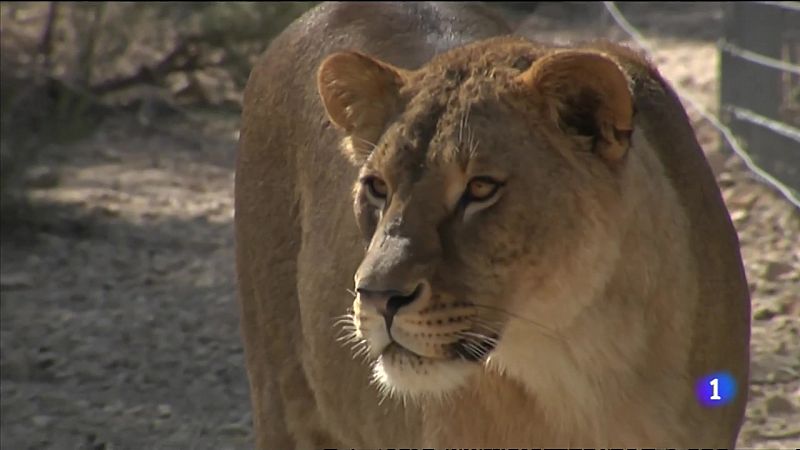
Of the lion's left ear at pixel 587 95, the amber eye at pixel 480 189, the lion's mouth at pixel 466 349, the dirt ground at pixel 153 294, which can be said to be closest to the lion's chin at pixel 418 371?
the lion's mouth at pixel 466 349

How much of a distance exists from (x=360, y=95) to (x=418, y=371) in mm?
669

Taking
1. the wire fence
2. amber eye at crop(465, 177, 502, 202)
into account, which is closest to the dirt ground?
the wire fence

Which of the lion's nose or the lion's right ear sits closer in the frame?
the lion's nose

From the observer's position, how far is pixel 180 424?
5.43m

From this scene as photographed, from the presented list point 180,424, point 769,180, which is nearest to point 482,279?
point 180,424

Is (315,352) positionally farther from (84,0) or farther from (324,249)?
(84,0)

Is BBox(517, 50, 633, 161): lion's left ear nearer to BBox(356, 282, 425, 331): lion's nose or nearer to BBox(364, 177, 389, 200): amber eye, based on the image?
BBox(364, 177, 389, 200): amber eye

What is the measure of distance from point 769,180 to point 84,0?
13.2 feet

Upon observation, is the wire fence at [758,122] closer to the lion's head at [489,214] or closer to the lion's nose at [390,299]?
the lion's head at [489,214]

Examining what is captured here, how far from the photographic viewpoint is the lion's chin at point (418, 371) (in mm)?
3098

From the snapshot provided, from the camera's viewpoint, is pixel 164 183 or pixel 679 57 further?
pixel 679 57

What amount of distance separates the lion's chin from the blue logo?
1.70ft

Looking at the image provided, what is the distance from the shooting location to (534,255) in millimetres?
3119

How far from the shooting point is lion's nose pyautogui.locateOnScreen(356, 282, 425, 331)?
3.01m
